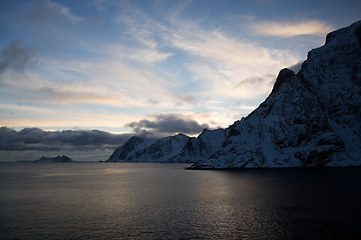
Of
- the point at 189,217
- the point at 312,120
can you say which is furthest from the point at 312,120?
the point at 189,217

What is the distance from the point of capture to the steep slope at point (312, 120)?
453 ft

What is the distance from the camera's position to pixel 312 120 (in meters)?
148

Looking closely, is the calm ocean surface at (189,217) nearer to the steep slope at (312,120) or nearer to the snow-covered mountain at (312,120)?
the steep slope at (312,120)

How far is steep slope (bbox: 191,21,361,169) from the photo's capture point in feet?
453

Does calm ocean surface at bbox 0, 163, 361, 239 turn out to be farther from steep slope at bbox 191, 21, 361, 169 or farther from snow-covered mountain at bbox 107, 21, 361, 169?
snow-covered mountain at bbox 107, 21, 361, 169

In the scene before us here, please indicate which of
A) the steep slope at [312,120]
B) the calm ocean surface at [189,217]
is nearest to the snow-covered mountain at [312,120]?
the steep slope at [312,120]

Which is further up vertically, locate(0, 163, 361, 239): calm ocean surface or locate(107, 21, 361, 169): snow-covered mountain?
locate(107, 21, 361, 169): snow-covered mountain

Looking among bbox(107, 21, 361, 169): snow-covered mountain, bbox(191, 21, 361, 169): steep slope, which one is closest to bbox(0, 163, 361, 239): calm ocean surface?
bbox(191, 21, 361, 169): steep slope

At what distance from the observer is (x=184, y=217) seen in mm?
35375

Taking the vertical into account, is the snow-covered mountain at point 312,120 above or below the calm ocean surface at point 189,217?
above

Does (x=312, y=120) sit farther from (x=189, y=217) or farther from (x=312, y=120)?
(x=189, y=217)

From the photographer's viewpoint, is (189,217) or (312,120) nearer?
(189,217)

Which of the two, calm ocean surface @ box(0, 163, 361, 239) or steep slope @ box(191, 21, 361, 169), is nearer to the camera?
calm ocean surface @ box(0, 163, 361, 239)

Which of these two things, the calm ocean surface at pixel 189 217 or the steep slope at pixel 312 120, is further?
the steep slope at pixel 312 120
